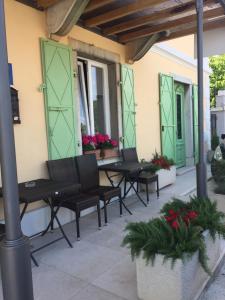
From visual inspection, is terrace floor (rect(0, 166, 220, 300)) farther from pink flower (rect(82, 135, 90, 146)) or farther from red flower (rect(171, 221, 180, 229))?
pink flower (rect(82, 135, 90, 146))

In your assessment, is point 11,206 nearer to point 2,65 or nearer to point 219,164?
point 2,65

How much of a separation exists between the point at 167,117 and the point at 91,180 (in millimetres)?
3198

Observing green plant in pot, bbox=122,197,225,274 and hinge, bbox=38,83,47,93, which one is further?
hinge, bbox=38,83,47,93

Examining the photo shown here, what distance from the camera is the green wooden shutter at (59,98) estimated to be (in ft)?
11.6

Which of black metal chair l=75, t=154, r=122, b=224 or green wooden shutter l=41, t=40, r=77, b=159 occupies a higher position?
green wooden shutter l=41, t=40, r=77, b=159

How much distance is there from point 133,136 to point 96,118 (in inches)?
31.9

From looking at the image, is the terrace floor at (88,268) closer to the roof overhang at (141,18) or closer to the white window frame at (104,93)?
the white window frame at (104,93)

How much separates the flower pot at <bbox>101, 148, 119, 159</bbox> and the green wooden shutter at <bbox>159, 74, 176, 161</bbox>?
5.72ft

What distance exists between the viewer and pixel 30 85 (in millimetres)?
3348

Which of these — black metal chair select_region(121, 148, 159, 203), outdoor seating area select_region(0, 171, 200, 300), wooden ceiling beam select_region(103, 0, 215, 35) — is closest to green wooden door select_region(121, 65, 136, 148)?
black metal chair select_region(121, 148, 159, 203)

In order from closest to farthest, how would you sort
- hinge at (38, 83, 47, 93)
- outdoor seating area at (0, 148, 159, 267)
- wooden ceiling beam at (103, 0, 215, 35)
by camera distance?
outdoor seating area at (0, 148, 159, 267), hinge at (38, 83, 47, 93), wooden ceiling beam at (103, 0, 215, 35)

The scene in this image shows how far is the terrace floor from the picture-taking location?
217 cm

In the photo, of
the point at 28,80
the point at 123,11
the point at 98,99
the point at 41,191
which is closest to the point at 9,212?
the point at 41,191

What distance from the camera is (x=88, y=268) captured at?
254 centimetres
